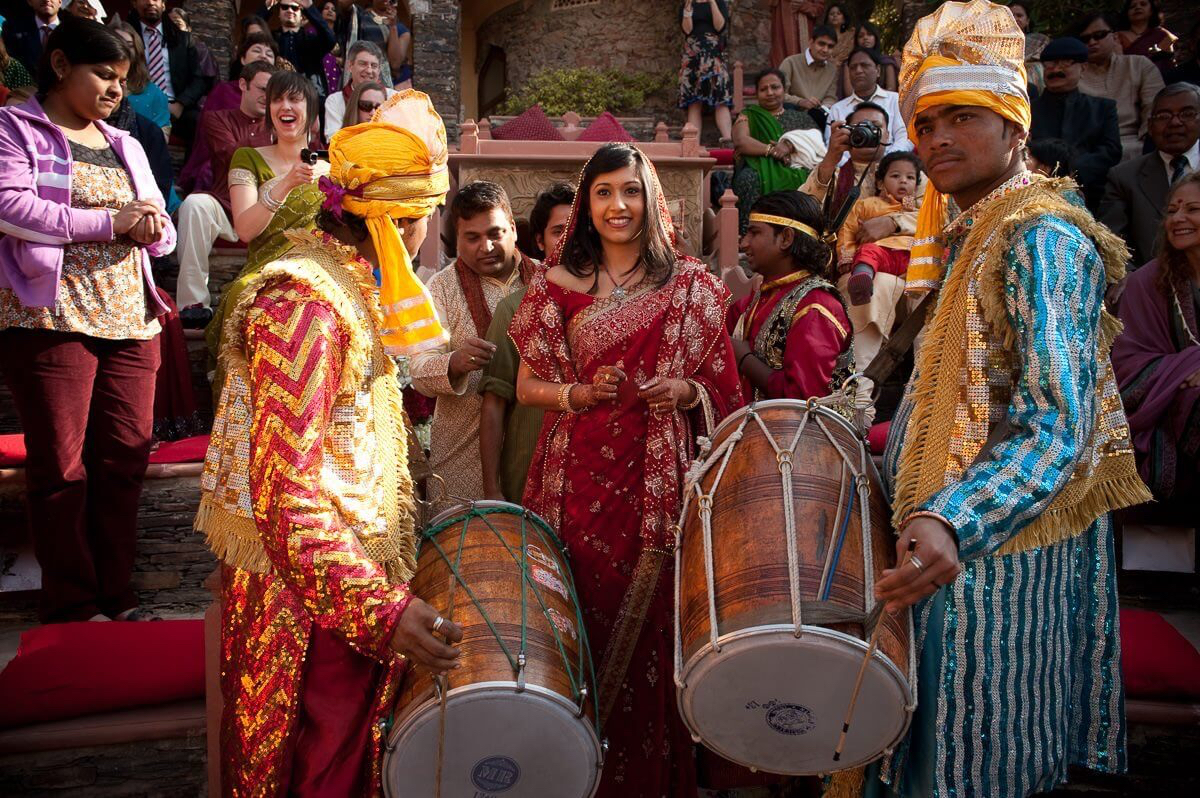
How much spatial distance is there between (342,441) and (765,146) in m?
7.76

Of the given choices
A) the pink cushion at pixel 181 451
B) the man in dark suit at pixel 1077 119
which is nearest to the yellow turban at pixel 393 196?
the pink cushion at pixel 181 451

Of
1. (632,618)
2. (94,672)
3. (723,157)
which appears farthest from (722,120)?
(94,672)

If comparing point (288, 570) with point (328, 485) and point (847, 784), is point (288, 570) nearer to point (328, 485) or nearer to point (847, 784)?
point (328, 485)

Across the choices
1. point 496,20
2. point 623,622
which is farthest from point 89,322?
point 496,20

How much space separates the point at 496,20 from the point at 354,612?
17.1 metres

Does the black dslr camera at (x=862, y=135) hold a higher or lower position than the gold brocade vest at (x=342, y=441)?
higher

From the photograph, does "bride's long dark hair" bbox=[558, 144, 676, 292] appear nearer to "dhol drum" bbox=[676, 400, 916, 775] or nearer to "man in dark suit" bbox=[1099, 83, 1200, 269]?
"dhol drum" bbox=[676, 400, 916, 775]

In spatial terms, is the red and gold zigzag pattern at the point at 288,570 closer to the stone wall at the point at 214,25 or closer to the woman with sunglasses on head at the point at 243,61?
the woman with sunglasses on head at the point at 243,61

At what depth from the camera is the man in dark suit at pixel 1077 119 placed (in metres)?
7.73

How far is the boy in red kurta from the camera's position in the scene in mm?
3816

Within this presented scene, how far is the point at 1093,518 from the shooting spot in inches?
90.2

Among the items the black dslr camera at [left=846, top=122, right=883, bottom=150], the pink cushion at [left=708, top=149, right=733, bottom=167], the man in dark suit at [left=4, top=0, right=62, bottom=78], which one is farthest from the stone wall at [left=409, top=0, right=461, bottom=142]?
the black dslr camera at [left=846, top=122, right=883, bottom=150]

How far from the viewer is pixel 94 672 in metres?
3.45

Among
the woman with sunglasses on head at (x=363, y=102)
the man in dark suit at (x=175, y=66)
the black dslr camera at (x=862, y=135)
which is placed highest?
the man in dark suit at (x=175, y=66)
